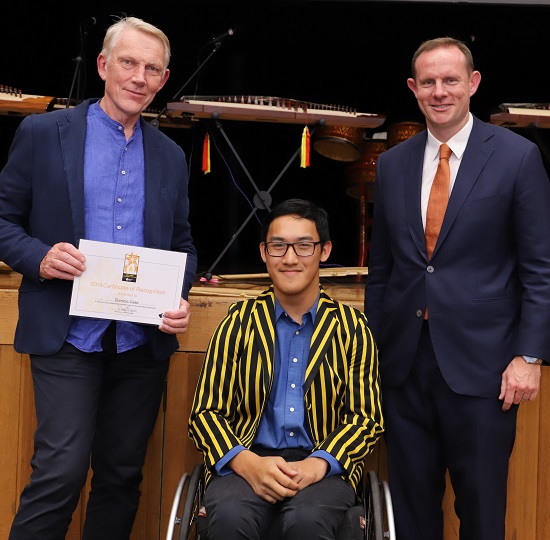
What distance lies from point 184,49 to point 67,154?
478 cm

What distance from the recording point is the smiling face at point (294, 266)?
8.05 feet

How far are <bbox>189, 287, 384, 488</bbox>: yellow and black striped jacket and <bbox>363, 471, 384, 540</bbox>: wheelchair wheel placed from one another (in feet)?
0.26

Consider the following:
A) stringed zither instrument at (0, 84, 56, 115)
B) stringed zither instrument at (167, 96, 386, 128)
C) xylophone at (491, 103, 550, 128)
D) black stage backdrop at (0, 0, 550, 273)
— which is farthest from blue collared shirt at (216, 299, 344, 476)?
black stage backdrop at (0, 0, 550, 273)

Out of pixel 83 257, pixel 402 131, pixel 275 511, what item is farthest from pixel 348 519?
pixel 402 131

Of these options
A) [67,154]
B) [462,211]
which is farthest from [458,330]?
[67,154]

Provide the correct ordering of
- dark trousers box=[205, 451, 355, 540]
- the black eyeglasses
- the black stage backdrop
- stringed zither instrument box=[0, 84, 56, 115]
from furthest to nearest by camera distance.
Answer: the black stage backdrop
stringed zither instrument box=[0, 84, 56, 115]
the black eyeglasses
dark trousers box=[205, 451, 355, 540]

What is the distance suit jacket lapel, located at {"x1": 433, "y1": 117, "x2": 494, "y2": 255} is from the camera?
2.43m

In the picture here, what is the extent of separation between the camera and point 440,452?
2582mm

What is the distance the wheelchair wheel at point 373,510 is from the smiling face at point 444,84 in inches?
43.5

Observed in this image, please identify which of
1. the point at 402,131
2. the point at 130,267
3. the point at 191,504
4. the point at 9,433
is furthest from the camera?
the point at 402,131

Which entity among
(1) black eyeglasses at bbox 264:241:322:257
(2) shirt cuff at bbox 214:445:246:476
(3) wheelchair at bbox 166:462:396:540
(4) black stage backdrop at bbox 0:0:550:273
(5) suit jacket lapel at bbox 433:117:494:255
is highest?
(4) black stage backdrop at bbox 0:0:550:273

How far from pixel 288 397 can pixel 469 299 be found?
63 centimetres

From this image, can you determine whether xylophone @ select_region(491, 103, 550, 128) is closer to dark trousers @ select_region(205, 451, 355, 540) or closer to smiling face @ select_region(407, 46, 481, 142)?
smiling face @ select_region(407, 46, 481, 142)

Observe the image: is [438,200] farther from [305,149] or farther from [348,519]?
[305,149]
